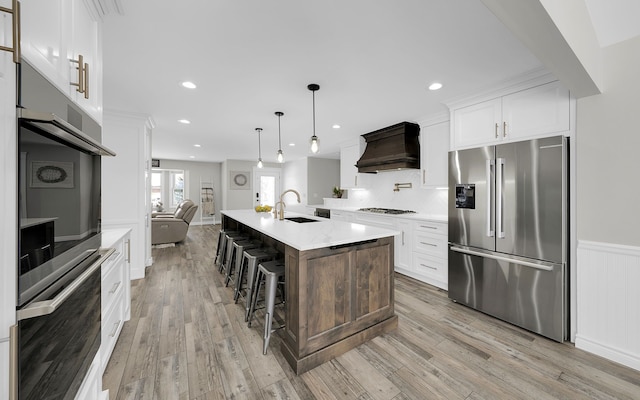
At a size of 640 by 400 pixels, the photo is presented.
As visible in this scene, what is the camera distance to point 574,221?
7.07 feet

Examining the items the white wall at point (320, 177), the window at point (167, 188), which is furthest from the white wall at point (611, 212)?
the window at point (167, 188)

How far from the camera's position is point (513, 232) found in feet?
8.01

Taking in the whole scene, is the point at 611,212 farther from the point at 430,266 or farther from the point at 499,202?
the point at 430,266

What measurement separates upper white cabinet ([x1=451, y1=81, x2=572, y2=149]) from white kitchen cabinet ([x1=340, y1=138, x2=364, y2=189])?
7.36 feet

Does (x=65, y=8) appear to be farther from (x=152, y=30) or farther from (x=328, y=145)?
(x=328, y=145)

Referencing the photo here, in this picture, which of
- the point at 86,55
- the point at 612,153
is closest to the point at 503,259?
the point at 612,153

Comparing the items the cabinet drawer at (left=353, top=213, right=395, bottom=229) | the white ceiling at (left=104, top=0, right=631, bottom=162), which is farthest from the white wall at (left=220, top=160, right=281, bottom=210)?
the cabinet drawer at (left=353, top=213, right=395, bottom=229)

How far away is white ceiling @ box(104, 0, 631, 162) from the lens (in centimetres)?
161

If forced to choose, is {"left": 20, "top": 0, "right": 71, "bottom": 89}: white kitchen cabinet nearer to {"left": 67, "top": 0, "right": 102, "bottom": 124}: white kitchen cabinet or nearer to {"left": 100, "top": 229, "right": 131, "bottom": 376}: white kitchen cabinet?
{"left": 67, "top": 0, "right": 102, "bottom": 124}: white kitchen cabinet

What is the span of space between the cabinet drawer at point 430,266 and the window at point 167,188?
28.1 feet

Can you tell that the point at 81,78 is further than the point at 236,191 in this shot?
No

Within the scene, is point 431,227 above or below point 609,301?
above

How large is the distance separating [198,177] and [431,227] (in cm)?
853

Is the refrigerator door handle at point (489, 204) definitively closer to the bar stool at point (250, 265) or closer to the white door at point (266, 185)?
the bar stool at point (250, 265)
